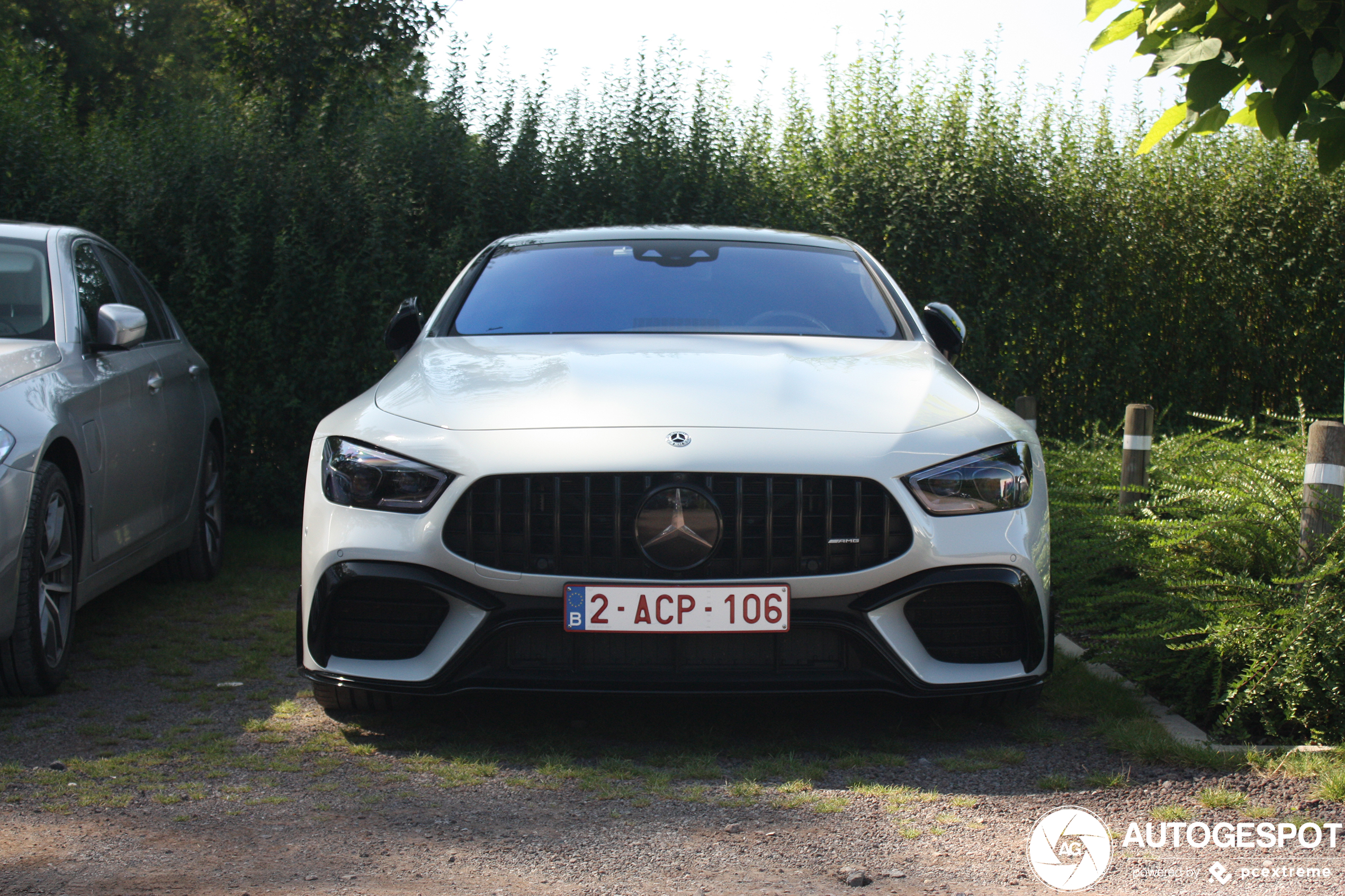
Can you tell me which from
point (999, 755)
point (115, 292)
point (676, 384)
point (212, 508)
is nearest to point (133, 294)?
point (115, 292)

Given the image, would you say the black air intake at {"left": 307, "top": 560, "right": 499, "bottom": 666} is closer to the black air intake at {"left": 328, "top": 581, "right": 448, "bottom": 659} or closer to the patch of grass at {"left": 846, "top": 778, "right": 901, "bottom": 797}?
the black air intake at {"left": 328, "top": 581, "right": 448, "bottom": 659}

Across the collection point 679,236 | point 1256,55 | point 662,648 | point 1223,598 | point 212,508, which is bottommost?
point 212,508

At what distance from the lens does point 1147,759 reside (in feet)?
11.2

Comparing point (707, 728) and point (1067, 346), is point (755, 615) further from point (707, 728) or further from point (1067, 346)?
point (1067, 346)

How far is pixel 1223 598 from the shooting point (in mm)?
3951

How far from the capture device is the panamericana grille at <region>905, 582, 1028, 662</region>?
11.1 ft

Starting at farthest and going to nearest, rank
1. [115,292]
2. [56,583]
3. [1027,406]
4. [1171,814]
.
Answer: [1027,406] → [115,292] → [56,583] → [1171,814]

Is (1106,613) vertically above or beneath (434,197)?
beneath

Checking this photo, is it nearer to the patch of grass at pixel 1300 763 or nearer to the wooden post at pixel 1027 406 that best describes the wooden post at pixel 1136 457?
the wooden post at pixel 1027 406

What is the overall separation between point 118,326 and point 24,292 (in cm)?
41

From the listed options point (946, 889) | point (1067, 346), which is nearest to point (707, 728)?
point (946, 889)

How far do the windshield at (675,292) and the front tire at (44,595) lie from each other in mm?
1427

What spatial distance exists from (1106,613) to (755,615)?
220 cm

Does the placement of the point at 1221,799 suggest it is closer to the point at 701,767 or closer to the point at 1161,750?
the point at 1161,750
